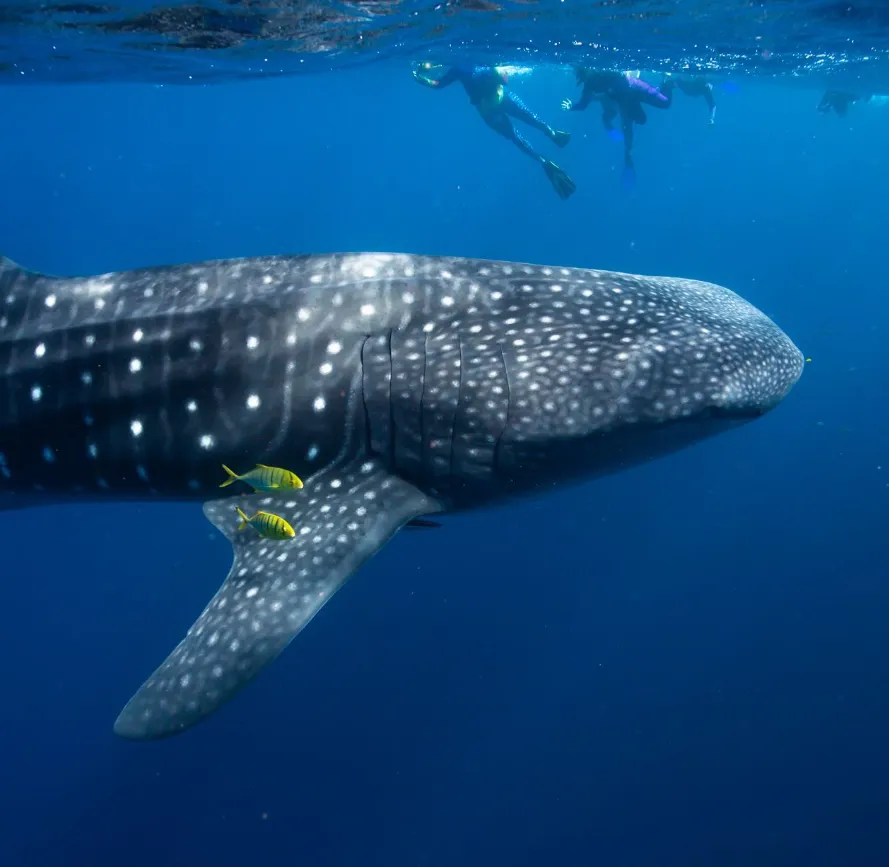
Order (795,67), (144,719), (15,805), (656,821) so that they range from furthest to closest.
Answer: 1. (795,67)
2. (15,805)
3. (656,821)
4. (144,719)

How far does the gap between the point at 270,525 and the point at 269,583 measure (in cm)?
35

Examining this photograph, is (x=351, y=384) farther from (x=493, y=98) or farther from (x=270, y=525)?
(x=493, y=98)

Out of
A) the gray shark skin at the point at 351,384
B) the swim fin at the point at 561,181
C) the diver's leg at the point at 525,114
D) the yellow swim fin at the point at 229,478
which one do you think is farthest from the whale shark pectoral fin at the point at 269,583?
the diver's leg at the point at 525,114

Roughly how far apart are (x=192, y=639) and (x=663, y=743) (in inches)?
390

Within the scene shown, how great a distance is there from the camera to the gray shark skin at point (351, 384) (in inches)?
154

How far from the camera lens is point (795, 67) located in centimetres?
2089

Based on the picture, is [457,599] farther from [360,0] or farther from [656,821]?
[360,0]

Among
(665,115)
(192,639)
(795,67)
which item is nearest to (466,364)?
(192,639)

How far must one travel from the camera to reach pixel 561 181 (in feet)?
54.7

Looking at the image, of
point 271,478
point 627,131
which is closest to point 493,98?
point 627,131

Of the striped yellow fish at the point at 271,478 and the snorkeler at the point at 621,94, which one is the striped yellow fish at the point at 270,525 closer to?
the striped yellow fish at the point at 271,478

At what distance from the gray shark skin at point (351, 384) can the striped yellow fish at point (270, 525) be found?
6 cm

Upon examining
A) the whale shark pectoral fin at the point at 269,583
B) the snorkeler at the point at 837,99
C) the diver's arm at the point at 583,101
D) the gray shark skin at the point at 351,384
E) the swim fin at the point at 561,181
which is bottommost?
the whale shark pectoral fin at the point at 269,583

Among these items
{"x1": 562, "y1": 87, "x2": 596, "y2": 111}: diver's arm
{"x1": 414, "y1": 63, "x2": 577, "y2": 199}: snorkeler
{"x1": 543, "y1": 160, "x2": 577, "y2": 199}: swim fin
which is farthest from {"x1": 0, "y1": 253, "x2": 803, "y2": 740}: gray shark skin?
{"x1": 562, "y1": 87, "x2": 596, "y2": 111}: diver's arm
